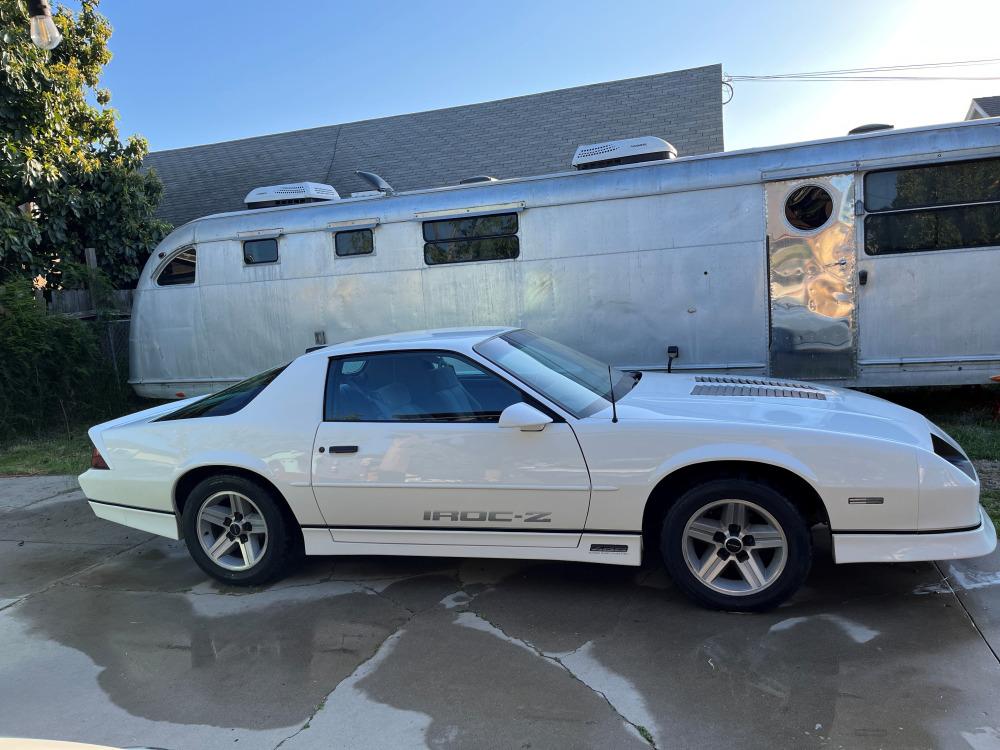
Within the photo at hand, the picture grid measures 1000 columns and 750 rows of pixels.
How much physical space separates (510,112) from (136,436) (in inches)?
461

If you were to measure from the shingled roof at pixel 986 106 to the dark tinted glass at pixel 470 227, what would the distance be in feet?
48.8

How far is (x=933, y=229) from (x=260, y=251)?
7.20 m

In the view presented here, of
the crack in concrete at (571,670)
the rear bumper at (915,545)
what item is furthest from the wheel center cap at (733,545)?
the crack in concrete at (571,670)

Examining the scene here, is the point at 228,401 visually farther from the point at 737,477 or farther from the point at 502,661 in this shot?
the point at 737,477

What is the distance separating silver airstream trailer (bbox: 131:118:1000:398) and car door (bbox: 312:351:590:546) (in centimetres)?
364

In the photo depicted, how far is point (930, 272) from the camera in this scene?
21.2 feet

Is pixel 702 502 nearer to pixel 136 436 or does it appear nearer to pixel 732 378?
pixel 732 378

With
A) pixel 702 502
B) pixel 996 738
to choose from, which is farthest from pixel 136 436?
pixel 996 738

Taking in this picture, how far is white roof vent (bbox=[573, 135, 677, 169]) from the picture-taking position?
7363 mm

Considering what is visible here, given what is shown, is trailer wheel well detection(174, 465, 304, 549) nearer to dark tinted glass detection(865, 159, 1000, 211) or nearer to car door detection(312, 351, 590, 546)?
car door detection(312, 351, 590, 546)

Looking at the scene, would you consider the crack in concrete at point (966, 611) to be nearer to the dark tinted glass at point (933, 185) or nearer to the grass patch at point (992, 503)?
the grass patch at point (992, 503)

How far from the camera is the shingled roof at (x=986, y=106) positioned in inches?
661

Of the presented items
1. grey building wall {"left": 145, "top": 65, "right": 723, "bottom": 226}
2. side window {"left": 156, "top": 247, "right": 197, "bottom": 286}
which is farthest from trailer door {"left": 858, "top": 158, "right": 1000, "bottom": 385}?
side window {"left": 156, "top": 247, "right": 197, "bottom": 286}

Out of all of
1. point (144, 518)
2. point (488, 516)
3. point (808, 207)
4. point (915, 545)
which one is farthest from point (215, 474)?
point (808, 207)
